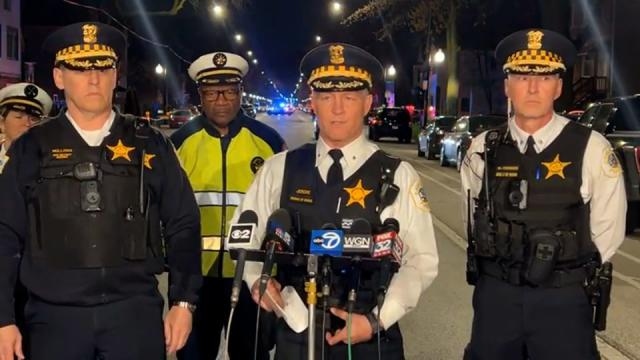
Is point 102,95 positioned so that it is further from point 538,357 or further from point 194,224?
point 538,357

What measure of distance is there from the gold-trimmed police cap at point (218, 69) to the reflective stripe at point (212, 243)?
0.90m

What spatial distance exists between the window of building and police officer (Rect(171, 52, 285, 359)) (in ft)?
152

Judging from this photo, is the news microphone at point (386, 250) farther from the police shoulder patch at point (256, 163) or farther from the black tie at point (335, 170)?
the police shoulder patch at point (256, 163)

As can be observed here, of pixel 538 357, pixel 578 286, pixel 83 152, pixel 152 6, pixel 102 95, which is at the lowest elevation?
pixel 538 357

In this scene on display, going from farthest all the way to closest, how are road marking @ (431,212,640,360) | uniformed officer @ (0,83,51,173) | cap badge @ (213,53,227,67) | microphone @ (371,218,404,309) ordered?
road marking @ (431,212,640,360), uniformed officer @ (0,83,51,173), cap badge @ (213,53,227,67), microphone @ (371,218,404,309)

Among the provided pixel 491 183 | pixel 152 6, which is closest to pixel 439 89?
pixel 152 6

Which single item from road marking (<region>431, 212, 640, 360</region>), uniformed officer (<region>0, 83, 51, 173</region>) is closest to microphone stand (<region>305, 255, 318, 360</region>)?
uniformed officer (<region>0, 83, 51, 173</region>)

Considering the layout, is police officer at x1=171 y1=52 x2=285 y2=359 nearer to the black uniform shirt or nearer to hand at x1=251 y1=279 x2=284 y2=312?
the black uniform shirt

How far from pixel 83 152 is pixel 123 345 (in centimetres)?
81

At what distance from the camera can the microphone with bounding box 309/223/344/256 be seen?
284 centimetres

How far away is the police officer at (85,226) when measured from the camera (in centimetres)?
316

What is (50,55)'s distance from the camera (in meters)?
3.43

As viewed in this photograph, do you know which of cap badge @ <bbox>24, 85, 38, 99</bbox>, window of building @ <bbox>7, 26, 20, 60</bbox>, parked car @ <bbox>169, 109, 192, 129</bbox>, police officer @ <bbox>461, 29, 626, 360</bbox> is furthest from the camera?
parked car @ <bbox>169, 109, 192, 129</bbox>

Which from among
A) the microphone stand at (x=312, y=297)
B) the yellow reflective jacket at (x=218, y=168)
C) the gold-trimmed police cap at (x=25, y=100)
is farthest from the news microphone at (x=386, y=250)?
the gold-trimmed police cap at (x=25, y=100)
